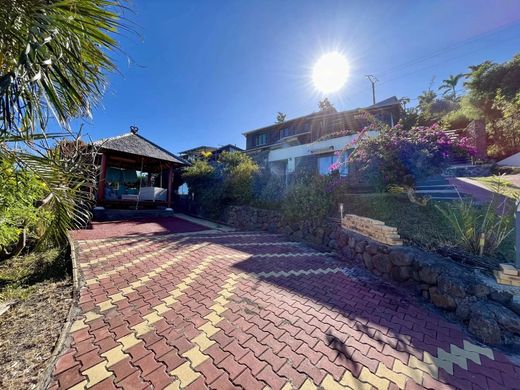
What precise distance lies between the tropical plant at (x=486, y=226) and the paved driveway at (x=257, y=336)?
1.75m

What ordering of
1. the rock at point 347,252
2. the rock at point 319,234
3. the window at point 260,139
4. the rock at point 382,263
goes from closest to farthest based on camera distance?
the rock at point 382,263 → the rock at point 347,252 → the rock at point 319,234 → the window at point 260,139

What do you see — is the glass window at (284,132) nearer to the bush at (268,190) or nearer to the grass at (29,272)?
the bush at (268,190)

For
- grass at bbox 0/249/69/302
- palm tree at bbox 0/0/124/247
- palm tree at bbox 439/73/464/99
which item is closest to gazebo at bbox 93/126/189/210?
grass at bbox 0/249/69/302

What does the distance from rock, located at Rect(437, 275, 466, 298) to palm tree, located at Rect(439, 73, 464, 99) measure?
1638 inches

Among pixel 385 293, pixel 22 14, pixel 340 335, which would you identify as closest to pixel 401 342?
pixel 340 335

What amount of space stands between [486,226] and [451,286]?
1698mm

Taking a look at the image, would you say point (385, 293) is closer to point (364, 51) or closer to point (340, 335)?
point (340, 335)

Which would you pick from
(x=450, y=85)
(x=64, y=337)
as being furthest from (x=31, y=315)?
(x=450, y=85)

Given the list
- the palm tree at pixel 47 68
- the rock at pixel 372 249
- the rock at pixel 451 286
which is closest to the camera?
the palm tree at pixel 47 68

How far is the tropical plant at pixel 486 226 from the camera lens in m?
3.97

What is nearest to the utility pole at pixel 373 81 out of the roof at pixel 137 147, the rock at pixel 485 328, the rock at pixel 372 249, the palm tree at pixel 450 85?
the palm tree at pixel 450 85

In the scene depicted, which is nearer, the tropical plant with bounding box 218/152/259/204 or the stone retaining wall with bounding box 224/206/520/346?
the stone retaining wall with bounding box 224/206/520/346

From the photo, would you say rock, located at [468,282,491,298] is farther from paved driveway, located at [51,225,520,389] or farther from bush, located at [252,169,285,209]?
bush, located at [252,169,285,209]

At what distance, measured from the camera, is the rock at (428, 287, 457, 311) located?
3462 millimetres
